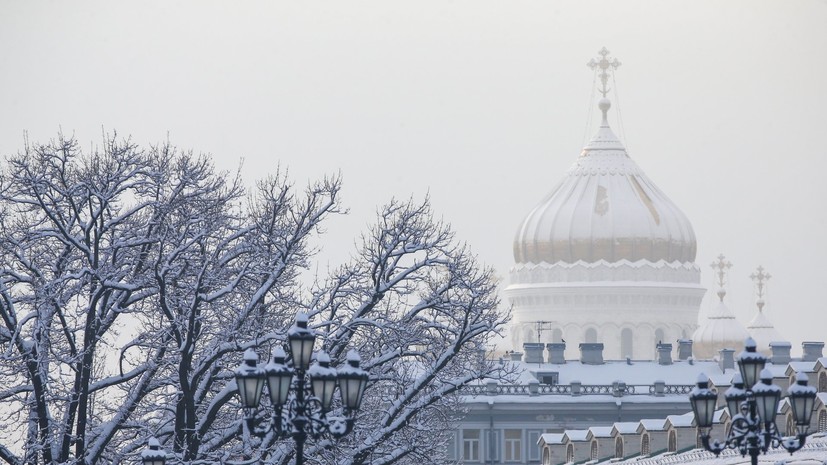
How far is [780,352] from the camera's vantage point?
90.1 meters

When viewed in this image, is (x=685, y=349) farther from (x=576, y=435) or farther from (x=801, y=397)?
(x=801, y=397)

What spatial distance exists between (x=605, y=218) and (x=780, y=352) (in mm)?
46398

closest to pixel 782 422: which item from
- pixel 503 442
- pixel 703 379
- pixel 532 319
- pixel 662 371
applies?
pixel 703 379

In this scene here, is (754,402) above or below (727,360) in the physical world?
below

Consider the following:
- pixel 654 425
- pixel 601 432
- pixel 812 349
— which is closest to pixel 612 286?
pixel 812 349

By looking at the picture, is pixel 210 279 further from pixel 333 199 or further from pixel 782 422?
pixel 782 422

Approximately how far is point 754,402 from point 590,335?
325 feet

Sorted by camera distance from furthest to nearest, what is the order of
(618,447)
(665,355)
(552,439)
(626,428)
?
(665,355) → (552,439) → (618,447) → (626,428)

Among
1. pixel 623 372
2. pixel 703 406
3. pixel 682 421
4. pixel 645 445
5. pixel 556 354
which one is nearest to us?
pixel 703 406

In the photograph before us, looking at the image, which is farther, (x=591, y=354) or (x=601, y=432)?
(x=591, y=354)

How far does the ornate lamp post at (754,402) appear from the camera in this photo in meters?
29.7

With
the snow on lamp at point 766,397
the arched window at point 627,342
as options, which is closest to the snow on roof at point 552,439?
the snow on lamp at point 766,397

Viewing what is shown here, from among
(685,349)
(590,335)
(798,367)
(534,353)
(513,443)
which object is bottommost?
(798,367)

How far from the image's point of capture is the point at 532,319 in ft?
431
